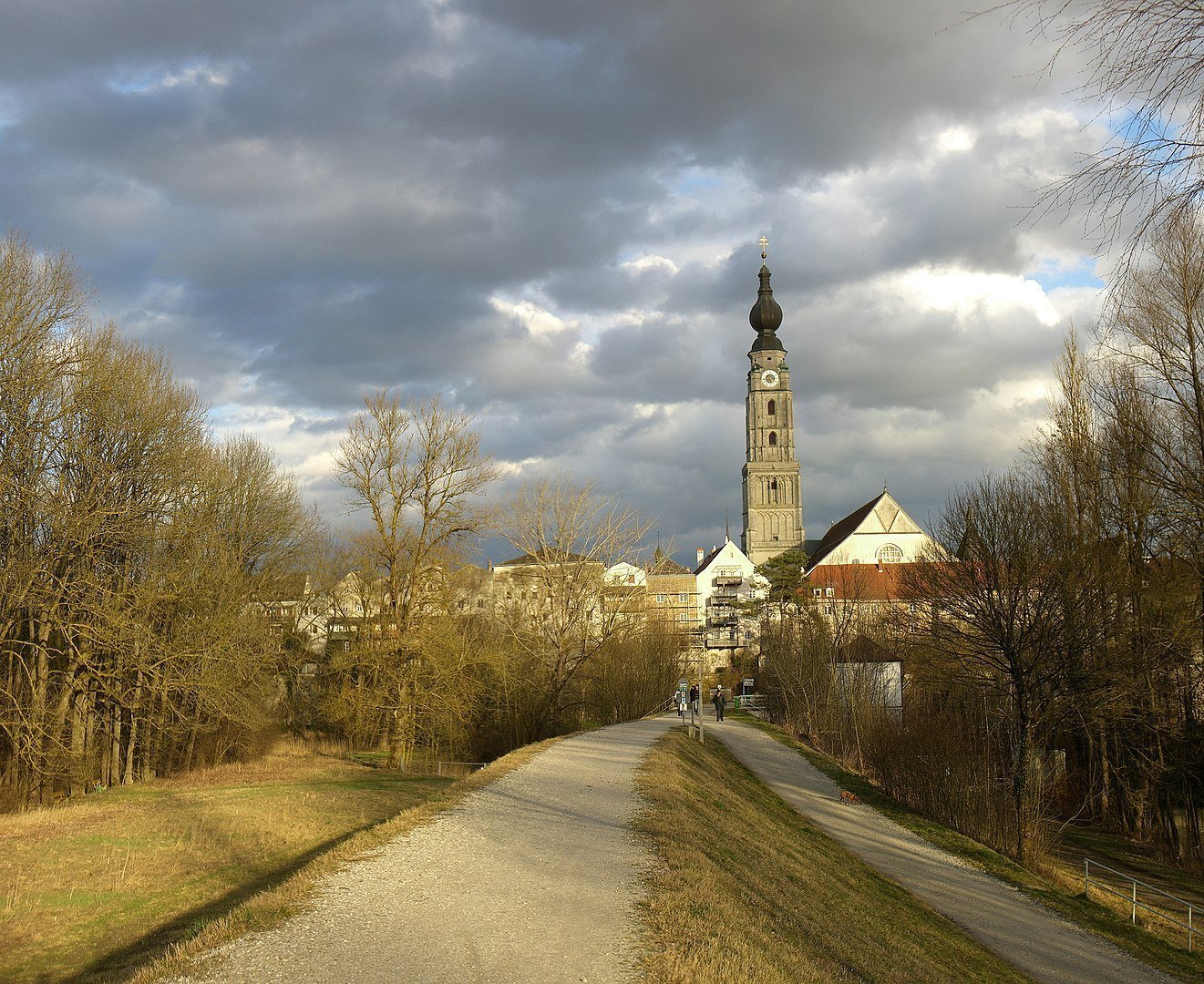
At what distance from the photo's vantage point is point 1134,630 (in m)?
25.0

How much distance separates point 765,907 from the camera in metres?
10.4

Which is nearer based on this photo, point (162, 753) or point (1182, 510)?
point (1182, 510)

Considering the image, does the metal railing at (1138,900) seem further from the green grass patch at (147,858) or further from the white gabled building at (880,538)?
the white gabled building at (880,538)

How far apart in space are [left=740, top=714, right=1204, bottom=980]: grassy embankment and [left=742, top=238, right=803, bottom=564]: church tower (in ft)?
283

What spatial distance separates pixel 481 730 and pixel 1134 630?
21.8m

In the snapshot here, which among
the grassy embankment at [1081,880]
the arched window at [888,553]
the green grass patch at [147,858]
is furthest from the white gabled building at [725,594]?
the green grass patch at [147,858]

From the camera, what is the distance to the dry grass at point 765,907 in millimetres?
7973

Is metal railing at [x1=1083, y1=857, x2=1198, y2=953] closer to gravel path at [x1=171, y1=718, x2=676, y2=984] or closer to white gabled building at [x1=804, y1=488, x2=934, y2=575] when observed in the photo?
gravel path at [x1=171, y1=718, x2=676, y2=984]

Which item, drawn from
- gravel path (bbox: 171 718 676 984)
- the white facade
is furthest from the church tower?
gravel path (bbox: 171 718 676 984)

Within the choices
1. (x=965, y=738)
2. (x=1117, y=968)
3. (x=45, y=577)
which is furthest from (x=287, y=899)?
(x=965, y=738)

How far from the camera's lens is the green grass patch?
36.5 feet

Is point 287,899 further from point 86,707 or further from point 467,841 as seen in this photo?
point 86,707

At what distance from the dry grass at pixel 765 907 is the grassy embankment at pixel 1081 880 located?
3.60 m

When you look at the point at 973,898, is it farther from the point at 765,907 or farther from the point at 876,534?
the point at 876,534
